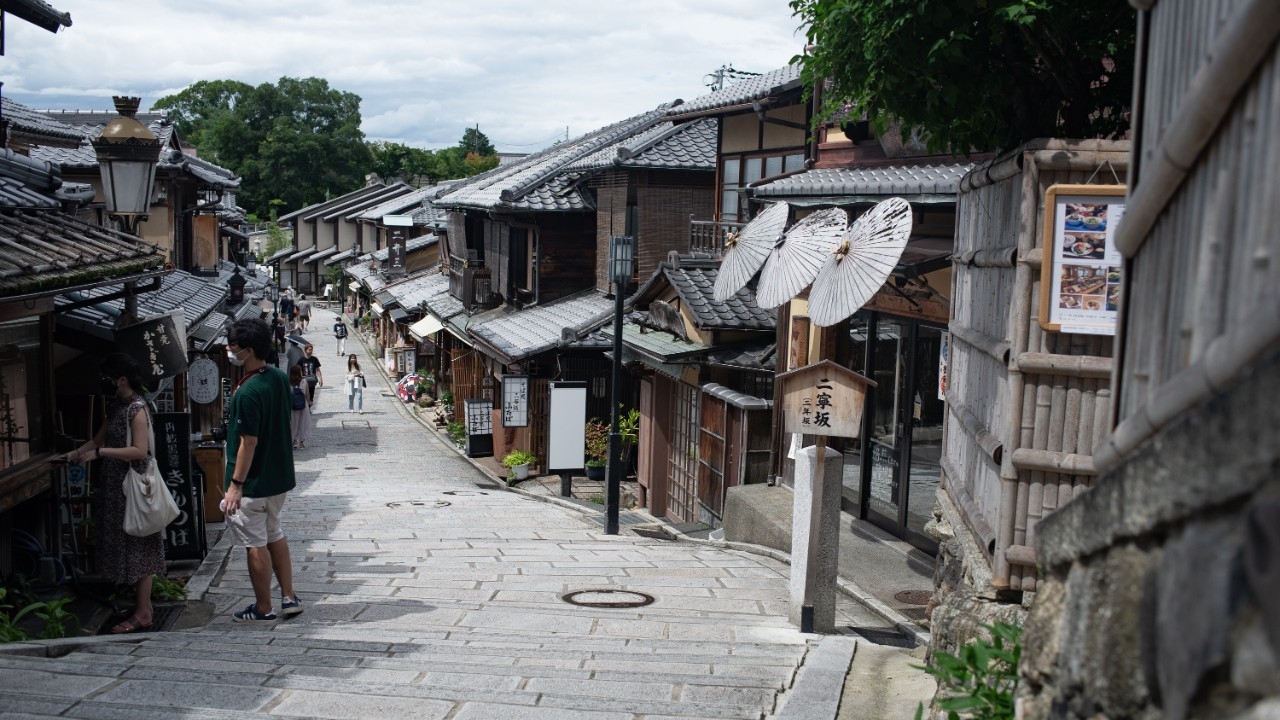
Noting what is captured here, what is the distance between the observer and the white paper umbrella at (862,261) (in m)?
9.07

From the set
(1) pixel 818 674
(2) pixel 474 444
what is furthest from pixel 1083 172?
(2) pixel 474 444

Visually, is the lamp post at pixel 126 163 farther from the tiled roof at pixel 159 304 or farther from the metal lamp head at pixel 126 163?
the tiled roof at pixel 159 304

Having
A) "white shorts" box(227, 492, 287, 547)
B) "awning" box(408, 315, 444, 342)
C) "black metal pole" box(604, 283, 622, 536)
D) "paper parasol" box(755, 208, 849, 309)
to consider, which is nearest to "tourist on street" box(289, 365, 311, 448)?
"awning" box(408, 315, 444, 342)

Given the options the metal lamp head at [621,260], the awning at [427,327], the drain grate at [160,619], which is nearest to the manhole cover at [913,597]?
the drain grate at [160,619]

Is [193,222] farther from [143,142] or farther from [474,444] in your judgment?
[143,142]

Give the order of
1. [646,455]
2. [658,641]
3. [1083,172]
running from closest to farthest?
[1083,172]
[658,641]
[646,455]

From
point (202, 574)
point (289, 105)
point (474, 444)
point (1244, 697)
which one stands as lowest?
point (474, 444)

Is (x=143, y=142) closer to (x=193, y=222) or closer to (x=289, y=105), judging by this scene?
(x=193, y=222)

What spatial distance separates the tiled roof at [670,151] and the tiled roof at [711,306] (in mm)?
5851

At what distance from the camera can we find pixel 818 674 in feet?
21.6

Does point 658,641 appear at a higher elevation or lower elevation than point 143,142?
lower

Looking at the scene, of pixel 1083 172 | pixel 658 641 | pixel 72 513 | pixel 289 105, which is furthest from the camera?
pixel 289 105

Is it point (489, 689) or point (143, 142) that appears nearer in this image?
point (489, 689)

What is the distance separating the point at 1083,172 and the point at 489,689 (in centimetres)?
423
